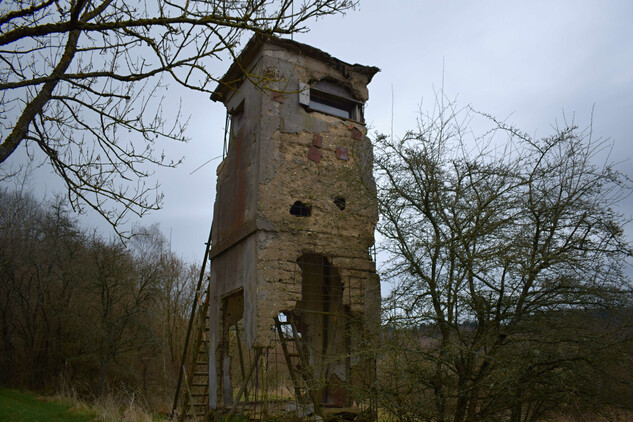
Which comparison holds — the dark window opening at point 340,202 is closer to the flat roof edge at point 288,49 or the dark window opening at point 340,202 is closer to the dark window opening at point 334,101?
the dark window opening at point 334,101

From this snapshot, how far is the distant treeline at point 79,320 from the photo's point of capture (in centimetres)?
2152

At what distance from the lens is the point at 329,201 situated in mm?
10078

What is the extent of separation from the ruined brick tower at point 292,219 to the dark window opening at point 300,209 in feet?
0.08

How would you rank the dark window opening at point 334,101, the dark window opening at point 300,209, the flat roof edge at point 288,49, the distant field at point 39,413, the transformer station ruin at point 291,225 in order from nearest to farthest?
the transformer station ruin at point 291,225
the dark window opening at point 300,209
the flat roof edge at point 288,49
the dark window opening at point 334,101
the distant field at point 39,413

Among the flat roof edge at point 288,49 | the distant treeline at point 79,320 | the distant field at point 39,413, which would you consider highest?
the flat roof edge at point 288,49

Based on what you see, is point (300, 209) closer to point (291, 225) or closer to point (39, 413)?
point (291, 225)

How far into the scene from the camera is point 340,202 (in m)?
10.3

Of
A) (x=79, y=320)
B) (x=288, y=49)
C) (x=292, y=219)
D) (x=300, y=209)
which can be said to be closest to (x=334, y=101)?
(x=288, y=49)

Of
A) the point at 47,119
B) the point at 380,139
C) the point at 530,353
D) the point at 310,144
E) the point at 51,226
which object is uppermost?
the point at 51,226

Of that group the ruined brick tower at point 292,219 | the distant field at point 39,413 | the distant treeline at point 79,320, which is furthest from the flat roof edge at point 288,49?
the distant treeline at point 79,320

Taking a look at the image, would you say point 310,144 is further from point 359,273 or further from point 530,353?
point 530,353

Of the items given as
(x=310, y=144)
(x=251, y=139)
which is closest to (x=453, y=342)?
(x=310, y=144)

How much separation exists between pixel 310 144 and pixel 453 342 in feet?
16.6

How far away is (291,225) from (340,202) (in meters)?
1.36
